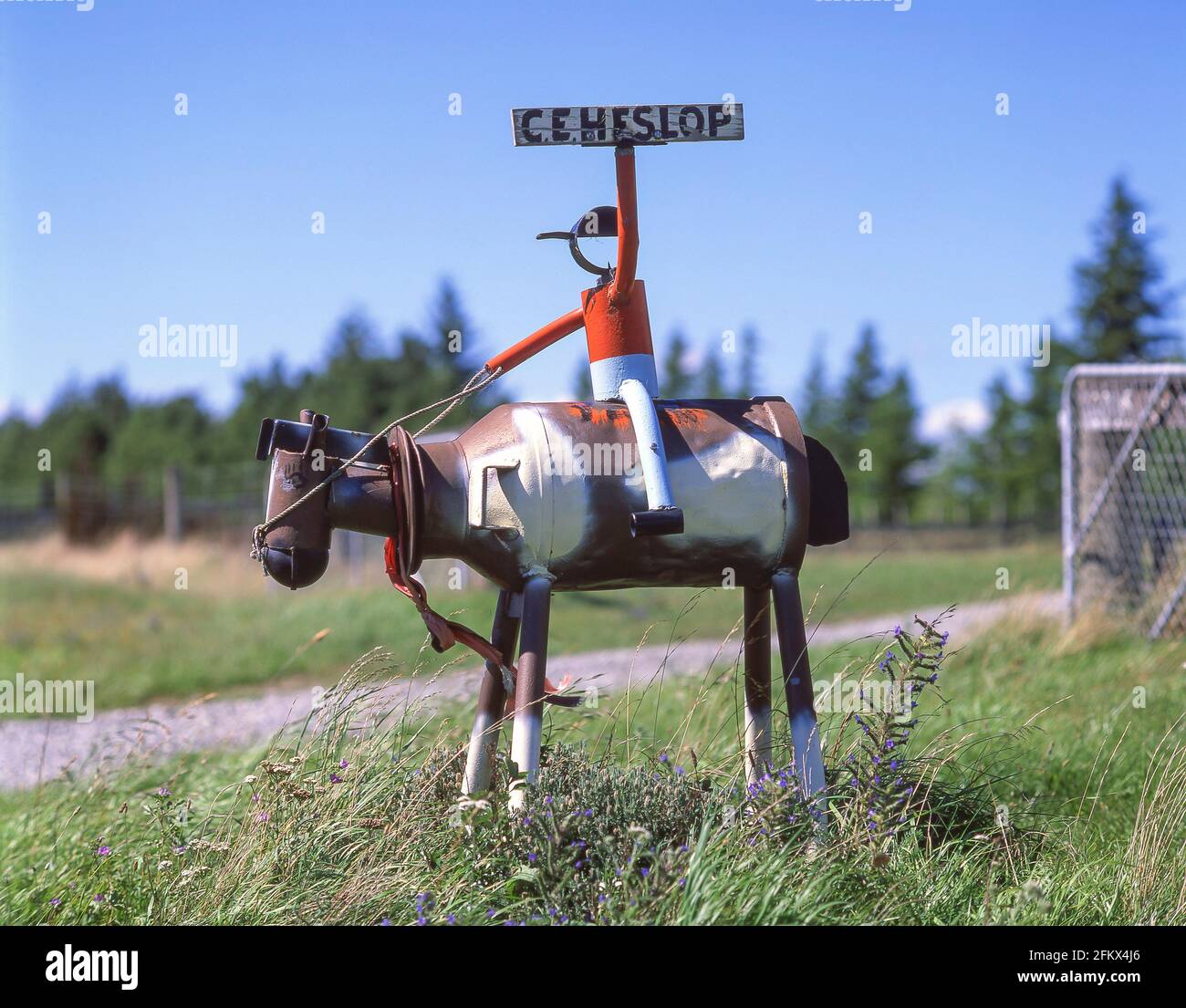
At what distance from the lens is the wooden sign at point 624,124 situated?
3428mm

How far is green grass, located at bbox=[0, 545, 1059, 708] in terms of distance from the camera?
9039 millimetres

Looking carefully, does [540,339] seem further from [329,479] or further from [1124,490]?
[1124,490]

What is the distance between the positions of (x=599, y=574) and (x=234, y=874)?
1362 millimetres

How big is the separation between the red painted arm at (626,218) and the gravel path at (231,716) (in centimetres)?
170

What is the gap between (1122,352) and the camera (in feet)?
88.7

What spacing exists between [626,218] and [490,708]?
1.66m

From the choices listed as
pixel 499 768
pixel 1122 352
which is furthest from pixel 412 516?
pixel 1122 352

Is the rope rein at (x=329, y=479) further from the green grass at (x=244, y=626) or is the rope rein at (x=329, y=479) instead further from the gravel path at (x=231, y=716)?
the green grass at (x=244, y=626)

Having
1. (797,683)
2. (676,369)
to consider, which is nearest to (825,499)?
(797,683)

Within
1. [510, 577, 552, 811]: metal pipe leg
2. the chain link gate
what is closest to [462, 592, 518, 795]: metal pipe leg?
[510, 577, 552, 811]: metal pipe leg

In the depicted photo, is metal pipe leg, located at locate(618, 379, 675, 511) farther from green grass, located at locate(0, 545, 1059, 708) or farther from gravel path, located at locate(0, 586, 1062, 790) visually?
green grass, located at locate(0, 545, 1059, 708)

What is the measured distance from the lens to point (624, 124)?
3.47 m
